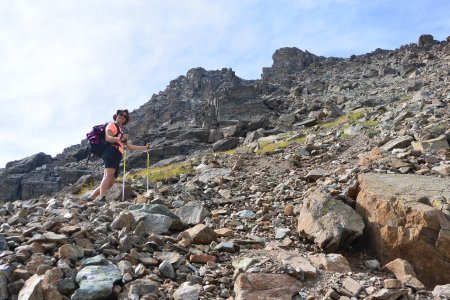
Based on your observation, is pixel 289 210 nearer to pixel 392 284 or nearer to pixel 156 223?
pixel 156 223

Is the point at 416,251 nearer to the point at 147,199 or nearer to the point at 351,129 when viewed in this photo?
the point at 147,199

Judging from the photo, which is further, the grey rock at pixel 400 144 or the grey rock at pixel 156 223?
the grey rock at pixel 400 144

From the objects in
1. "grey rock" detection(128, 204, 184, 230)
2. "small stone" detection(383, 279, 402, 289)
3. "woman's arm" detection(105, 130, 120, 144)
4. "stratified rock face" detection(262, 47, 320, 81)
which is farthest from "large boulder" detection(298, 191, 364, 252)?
"stratified rock face" detection(262, 47, 320, 81)

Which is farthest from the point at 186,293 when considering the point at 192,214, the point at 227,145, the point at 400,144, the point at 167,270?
the point at 227,145

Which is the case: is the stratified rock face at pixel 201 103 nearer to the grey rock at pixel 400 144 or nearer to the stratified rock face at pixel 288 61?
the stratified rock face at pixel 288 61

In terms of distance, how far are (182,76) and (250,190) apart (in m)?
102

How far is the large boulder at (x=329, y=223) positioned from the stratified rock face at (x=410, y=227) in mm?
300

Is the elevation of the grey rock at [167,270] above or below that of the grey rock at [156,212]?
below

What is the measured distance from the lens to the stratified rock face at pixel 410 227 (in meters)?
5.72

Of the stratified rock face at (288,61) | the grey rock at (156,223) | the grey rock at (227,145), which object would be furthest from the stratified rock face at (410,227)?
the stratified rock face at (288,61)

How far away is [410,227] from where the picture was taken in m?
5.96

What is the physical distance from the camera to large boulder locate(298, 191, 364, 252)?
617 centimetres

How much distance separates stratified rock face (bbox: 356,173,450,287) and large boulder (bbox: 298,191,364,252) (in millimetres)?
300

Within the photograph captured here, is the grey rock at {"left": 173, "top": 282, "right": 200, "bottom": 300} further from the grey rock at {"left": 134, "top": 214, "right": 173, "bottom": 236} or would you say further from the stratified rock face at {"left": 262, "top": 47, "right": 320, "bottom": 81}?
the stratified rock face at {"left": 262, "top": 47, "right": 320, "bottom": 81}
